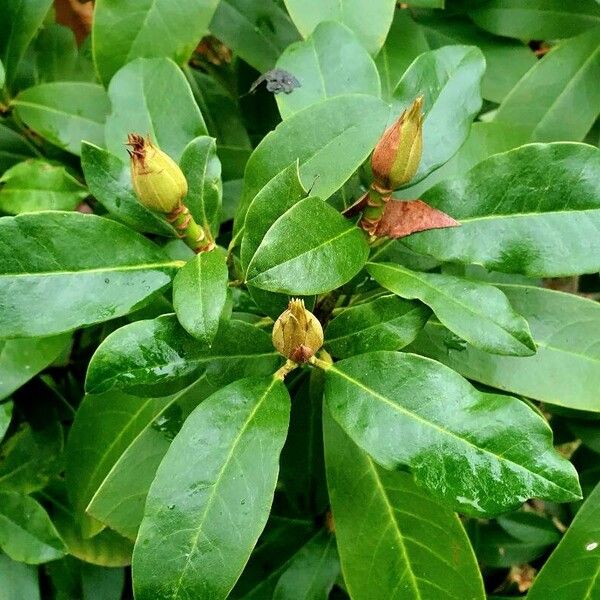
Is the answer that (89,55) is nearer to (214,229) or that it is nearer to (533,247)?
(214,229)

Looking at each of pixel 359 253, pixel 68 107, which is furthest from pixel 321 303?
pixel 68 107

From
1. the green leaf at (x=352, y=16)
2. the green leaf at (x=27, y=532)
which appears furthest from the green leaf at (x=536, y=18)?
the green leaf at (x=27, y=532)

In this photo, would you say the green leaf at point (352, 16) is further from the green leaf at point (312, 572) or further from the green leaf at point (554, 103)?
the green leaf at point (312, 572)

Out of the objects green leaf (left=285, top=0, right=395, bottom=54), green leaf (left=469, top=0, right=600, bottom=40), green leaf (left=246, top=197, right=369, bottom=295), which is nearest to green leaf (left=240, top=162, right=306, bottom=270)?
green leaf (left=246, top=197, right=369, bottom=295)

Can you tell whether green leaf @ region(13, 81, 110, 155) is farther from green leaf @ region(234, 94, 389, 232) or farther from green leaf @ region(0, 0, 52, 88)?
green leaf @ region(234, 94, 389, 232)

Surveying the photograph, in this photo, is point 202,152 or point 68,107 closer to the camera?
point 202,152

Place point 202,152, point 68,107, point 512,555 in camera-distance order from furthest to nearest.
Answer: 1. point 512,555
2. point 68,107
3. point 202,152
